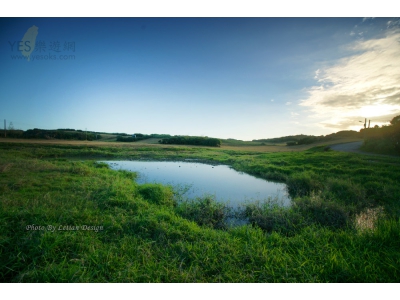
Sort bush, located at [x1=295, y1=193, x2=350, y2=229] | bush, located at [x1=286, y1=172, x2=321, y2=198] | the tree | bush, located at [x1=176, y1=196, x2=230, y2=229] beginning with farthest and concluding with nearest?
bush, located at [x1=286, y1=172, x2=321, y2=198], the tree, bush, located at [x1=176, y1=196, x2=230, y2=229], bush, located at [x1=295, y1=193, x2=350, y2=229]

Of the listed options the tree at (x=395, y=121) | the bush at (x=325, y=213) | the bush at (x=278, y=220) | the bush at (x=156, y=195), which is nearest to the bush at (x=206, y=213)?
the bush at (x=278, y=220)

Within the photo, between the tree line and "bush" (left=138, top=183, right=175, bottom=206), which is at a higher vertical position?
the tree line

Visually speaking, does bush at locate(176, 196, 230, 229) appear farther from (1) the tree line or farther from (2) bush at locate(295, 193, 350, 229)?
(1) the tree line

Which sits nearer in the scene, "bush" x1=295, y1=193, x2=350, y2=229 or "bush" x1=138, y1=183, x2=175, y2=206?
"bush" x1=295, y1=193, x2=350, y2=229

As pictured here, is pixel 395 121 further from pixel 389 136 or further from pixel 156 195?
pixel 156 195

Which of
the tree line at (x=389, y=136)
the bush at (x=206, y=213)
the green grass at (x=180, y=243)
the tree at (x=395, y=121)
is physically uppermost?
the tree at (x=395, y=121)

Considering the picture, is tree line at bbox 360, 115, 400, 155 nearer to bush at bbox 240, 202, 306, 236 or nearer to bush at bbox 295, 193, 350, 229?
bush at bbox 295, 193, 350, 229

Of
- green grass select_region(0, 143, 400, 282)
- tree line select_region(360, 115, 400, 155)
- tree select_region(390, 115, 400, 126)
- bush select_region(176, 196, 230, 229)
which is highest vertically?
tree select_region(390, 115, 400, 126)

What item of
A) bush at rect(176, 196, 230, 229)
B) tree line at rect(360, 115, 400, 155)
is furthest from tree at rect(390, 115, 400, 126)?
bush at rect(176, 196, 230, 229)

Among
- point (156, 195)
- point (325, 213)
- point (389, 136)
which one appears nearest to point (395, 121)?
point (389, 136)

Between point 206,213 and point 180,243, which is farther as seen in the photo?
point 206,213

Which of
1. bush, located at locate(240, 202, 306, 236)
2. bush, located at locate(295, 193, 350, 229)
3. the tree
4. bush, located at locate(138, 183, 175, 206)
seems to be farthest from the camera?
the tree

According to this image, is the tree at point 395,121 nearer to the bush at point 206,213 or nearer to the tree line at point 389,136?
the tree line at point 389,136

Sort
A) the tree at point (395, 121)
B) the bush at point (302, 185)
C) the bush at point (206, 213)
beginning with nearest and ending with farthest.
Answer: the bush at point (206, 213)
the tree at point (395, 121)
the bush at point (302, 185)
